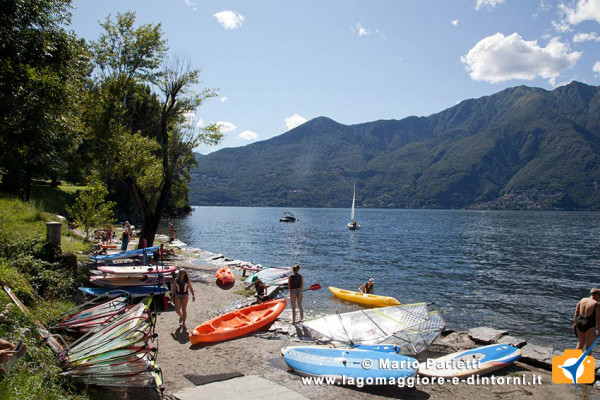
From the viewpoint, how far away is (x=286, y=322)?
14.6 metres

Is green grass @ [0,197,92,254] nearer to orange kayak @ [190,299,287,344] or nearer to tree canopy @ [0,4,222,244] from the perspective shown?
tree canopy @ [0,4,222,244]

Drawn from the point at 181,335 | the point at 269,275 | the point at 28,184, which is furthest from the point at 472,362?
the point at 28,184

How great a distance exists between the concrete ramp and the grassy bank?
2126mm

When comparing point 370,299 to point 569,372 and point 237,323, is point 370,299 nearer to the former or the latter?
point 237,323

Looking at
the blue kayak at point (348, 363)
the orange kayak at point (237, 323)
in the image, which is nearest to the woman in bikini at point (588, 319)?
the blue kayak at point (348, 363)

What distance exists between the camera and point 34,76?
10.9m

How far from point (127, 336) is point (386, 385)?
6.22m

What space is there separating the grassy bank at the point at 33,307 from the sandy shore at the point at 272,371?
2456 mm

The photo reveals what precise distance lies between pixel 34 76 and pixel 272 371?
36.7 feet

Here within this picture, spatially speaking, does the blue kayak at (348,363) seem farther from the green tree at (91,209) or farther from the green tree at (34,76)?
the green tree at (91,209)

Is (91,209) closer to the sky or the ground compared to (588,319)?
closer to the sky

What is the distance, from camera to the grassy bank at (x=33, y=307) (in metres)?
5.87

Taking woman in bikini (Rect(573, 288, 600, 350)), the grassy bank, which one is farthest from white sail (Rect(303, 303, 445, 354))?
the grassy bank

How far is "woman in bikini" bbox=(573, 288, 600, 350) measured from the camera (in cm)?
1076
